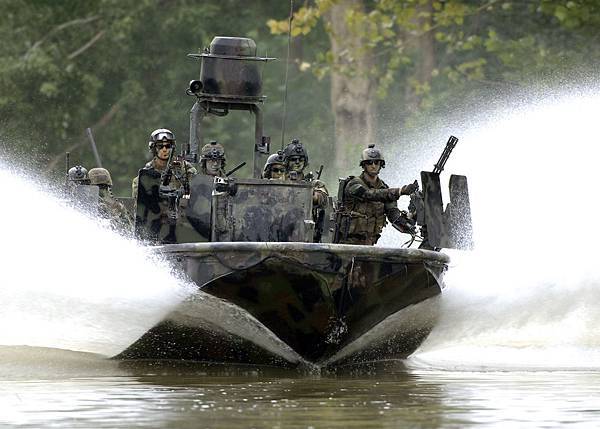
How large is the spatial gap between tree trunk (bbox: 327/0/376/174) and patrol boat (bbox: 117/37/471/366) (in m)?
21.8

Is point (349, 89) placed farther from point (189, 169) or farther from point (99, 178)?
point (189, 169)

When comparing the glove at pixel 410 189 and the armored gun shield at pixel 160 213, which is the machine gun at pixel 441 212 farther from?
the armored gun shield at pixel 160 213

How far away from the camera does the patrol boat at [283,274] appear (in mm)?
19797

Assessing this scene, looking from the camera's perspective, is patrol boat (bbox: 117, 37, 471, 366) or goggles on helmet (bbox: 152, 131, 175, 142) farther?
goggles on helmet (bbox: 152, 131, 175, 142)

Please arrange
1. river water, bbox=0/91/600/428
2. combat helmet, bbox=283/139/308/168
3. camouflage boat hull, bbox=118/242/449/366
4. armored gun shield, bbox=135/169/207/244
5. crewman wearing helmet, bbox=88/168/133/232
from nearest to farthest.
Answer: river water, bbox=0/91/600/428, camouflage boat hull, bbox=118/242/449/366, armored gun shield, bbox=135/169/207/244, combat helmet, bbox=283/139/308/168, crewman wearing helmet, bbox=88/168/133/232

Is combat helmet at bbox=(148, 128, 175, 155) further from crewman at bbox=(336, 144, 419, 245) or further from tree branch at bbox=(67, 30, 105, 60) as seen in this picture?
tree branch at bbox=(67, 30, 105, 60)

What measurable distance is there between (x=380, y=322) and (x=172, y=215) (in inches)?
94.3

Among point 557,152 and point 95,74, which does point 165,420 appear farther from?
point 95,74

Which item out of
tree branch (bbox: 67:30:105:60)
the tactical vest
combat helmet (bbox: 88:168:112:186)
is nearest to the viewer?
the tactical vest

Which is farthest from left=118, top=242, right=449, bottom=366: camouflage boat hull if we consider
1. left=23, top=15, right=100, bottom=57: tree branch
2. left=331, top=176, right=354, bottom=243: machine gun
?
left=23, top=15, right=100, bottom=57: tree branch

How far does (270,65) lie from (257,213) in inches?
1457

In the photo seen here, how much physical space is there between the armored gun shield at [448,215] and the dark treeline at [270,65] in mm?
18249

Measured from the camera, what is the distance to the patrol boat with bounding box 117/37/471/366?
19.8 metres

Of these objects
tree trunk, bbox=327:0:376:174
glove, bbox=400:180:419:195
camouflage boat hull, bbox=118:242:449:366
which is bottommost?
camouflage boat hull, bbox=118:242:449:366
